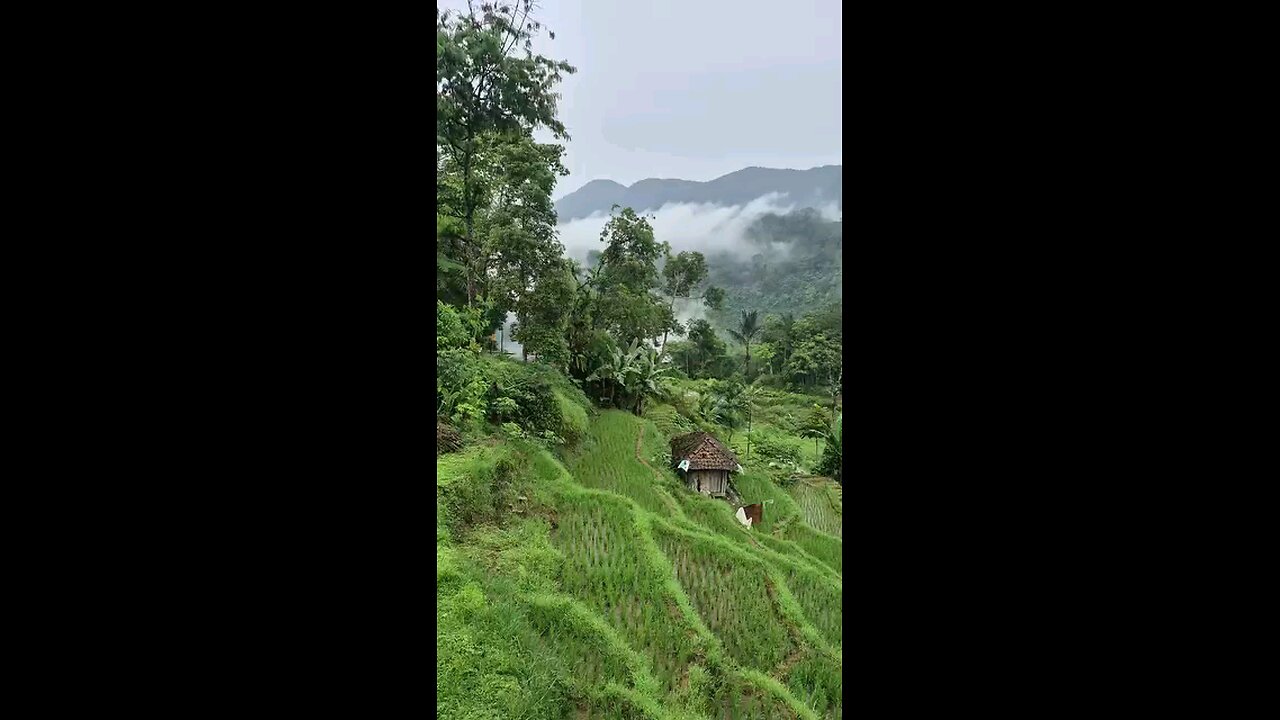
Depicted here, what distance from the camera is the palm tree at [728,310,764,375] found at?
274cm

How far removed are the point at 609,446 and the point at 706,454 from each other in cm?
42

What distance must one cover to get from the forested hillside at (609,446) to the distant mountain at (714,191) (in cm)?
9

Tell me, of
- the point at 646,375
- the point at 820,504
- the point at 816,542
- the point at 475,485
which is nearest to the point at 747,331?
the point at 646,375

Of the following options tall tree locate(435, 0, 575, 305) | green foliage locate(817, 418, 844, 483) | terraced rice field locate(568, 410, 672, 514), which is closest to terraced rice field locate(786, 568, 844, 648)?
green foliage locate(817, 418, 844, 483)

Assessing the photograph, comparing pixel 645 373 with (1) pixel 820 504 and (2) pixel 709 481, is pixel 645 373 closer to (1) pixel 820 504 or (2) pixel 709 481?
(2) pixel 709 481
